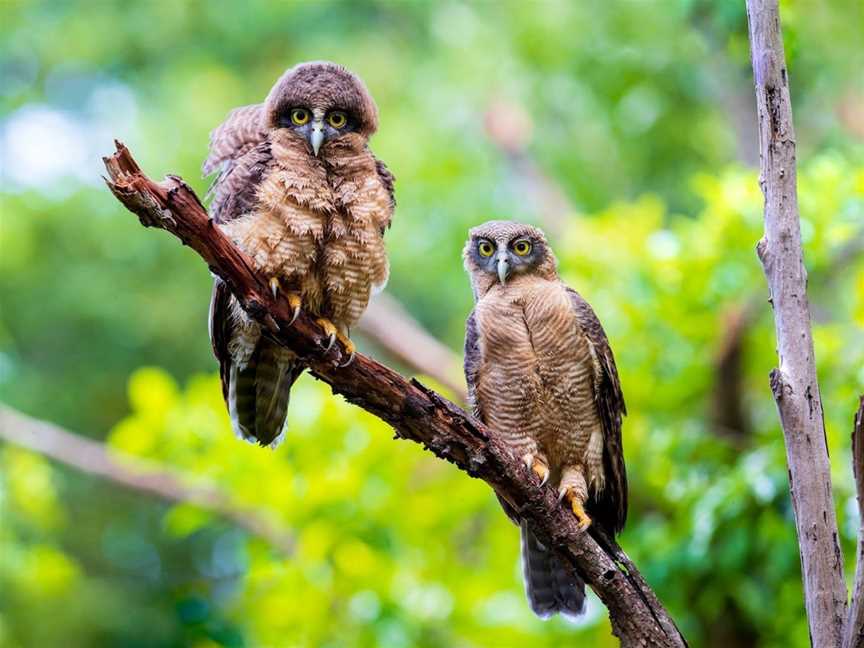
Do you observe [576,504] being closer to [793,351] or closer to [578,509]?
[578,509]

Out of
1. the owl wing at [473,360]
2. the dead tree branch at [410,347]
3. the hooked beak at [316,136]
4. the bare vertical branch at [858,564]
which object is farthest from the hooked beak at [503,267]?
the dead tree branch at [410,347]

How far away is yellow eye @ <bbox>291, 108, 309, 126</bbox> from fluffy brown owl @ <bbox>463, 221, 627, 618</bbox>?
96 centimetres

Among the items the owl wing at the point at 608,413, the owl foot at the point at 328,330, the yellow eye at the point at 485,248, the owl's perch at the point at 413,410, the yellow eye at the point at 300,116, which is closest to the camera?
the owl's perch at the point at 413,410

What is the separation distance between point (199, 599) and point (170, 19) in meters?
7.78

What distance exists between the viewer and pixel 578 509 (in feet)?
12.1

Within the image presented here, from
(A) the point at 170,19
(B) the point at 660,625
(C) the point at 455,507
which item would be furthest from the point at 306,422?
(A) the point at 170,19

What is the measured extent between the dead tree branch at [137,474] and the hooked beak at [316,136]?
11.2ft

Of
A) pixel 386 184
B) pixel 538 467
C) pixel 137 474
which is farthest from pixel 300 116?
pixel 137 474

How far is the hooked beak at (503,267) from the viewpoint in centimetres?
411

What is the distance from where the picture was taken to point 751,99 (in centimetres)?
797

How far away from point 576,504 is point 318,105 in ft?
5.37

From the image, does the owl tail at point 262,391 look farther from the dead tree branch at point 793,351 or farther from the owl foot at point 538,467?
the dead tree branch at point 793,351

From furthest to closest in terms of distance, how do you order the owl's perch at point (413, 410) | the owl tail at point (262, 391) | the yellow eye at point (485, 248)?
the yellow eye at point (485, 248)
the owl tail at point (262, 391)
the owl's perch at point (413, 410)

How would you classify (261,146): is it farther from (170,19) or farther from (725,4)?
(170,19)
